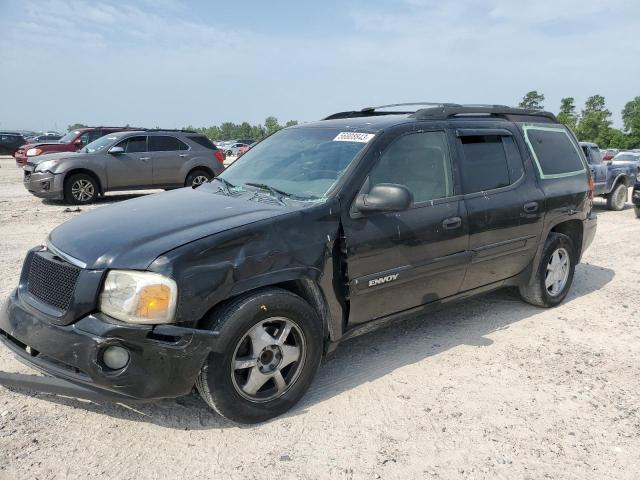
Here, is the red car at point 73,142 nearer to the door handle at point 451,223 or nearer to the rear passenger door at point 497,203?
the rear passenger door at point 497,203

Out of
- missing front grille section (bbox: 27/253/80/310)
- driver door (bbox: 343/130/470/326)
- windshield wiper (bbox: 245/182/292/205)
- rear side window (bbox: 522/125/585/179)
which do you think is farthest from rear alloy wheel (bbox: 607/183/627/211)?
missing front grille section (bbox: 27/253/80/310)

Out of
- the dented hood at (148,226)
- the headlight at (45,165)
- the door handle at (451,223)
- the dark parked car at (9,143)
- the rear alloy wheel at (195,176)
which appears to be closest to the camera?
the dented hood at (148,226)

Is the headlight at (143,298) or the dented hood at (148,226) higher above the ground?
the dented hood at (148,226)

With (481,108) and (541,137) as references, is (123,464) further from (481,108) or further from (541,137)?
(541,137)

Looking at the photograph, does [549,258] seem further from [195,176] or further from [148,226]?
[195,176]

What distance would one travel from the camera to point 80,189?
1186 centimetres

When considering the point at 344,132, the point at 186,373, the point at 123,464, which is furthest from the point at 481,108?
the point at 123,464

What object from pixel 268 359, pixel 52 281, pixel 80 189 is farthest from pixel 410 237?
pixel 80 189

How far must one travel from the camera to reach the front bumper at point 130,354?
2668 millimetres

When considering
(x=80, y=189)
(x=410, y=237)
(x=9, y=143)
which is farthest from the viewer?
(x=9, y=143)

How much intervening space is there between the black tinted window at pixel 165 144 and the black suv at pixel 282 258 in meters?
9.18

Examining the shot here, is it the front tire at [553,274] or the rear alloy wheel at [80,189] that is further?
the rear alloy wheel at [80,189]

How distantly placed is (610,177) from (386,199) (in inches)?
440

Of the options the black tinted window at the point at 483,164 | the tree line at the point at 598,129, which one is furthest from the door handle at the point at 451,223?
the tree line at the point at 598,129
